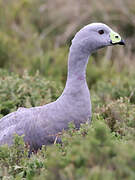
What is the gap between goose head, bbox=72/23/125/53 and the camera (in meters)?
3.84

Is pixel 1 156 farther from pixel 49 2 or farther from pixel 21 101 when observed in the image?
pixel 49 2

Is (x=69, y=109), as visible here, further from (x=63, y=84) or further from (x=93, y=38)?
(x=63, y=84)

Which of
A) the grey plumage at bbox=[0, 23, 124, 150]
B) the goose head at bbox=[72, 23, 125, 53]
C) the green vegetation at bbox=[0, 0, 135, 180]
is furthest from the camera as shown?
the goose head at bbox=[72, 23, 125, 53]

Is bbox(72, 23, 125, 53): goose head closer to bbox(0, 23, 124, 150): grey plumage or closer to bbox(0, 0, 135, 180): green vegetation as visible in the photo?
bbox(0, 23, 124, 150): grey plumage

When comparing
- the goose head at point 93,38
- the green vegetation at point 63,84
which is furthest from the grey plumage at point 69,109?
the green vegetation at point 63,84

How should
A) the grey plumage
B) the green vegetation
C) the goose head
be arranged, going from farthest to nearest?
the goose head, the grey plumage, the green vegetation

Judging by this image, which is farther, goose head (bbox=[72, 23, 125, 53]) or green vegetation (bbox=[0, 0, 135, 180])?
goose head (bbox=[72, 23, 125, 53])

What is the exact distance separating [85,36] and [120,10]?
644 centimetres

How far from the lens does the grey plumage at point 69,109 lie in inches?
146

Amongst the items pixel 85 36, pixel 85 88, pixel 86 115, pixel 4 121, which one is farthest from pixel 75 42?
pixel 4 121

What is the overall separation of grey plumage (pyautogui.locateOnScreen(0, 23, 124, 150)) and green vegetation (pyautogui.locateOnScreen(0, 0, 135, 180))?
0.23 metres

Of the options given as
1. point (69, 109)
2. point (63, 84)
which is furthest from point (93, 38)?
point (63, 84)

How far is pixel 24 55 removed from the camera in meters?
8.38

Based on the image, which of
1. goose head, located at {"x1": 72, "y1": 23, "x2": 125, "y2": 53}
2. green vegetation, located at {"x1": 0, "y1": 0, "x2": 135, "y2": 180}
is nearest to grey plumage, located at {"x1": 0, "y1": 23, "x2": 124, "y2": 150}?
goose head, located at {"x1": 72, "y1": 23, "x2": 125, "y2": 53}
